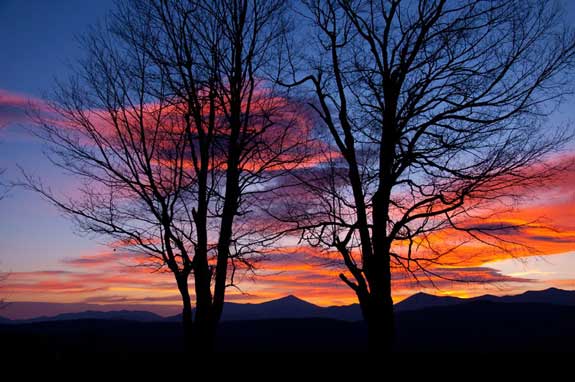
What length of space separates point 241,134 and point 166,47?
314 centimetres

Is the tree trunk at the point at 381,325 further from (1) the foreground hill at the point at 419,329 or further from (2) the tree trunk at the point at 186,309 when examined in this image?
(1) the foreground hill at the point at 419,329

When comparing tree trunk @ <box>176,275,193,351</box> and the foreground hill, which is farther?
the foreground hill

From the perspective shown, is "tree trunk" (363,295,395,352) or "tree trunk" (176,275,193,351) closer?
"tree trunk" (363,295,395,352)

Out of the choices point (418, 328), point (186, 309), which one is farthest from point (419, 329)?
point (186, 309)

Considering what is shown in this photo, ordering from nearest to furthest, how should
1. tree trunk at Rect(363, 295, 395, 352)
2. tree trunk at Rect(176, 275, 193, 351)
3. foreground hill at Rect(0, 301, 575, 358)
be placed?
tree trunk at Rect(363, 295, 395, 352) → tree trunk at Rect(176, 275, 193, 351) → foreground hill at Rect(0, 301, 575, 358)

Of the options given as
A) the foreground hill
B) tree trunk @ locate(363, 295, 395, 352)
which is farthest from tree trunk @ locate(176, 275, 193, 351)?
the foreground hill

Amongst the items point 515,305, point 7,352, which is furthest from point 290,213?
point 515,305

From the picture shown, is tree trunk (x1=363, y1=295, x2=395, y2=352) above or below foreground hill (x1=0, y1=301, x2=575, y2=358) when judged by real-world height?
below

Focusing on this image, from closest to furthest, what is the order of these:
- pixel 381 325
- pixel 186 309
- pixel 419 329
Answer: pixel 381 325
pixel 186 309
pixel 419 329

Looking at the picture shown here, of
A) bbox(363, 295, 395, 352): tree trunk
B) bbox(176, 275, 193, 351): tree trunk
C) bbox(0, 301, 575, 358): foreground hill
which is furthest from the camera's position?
bbox(0, 301, 575, 358): foreground hill

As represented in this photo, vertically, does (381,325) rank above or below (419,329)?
below

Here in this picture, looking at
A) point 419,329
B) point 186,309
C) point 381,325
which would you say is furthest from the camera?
point 419,329

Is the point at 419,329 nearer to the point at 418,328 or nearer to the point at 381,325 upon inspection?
the point at 418,328

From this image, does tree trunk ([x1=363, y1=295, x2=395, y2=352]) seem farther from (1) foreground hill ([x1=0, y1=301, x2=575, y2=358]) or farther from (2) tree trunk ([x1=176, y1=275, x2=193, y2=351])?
(1) foreground hill ([x1=0, y1=301, x2=575, y2=358])
